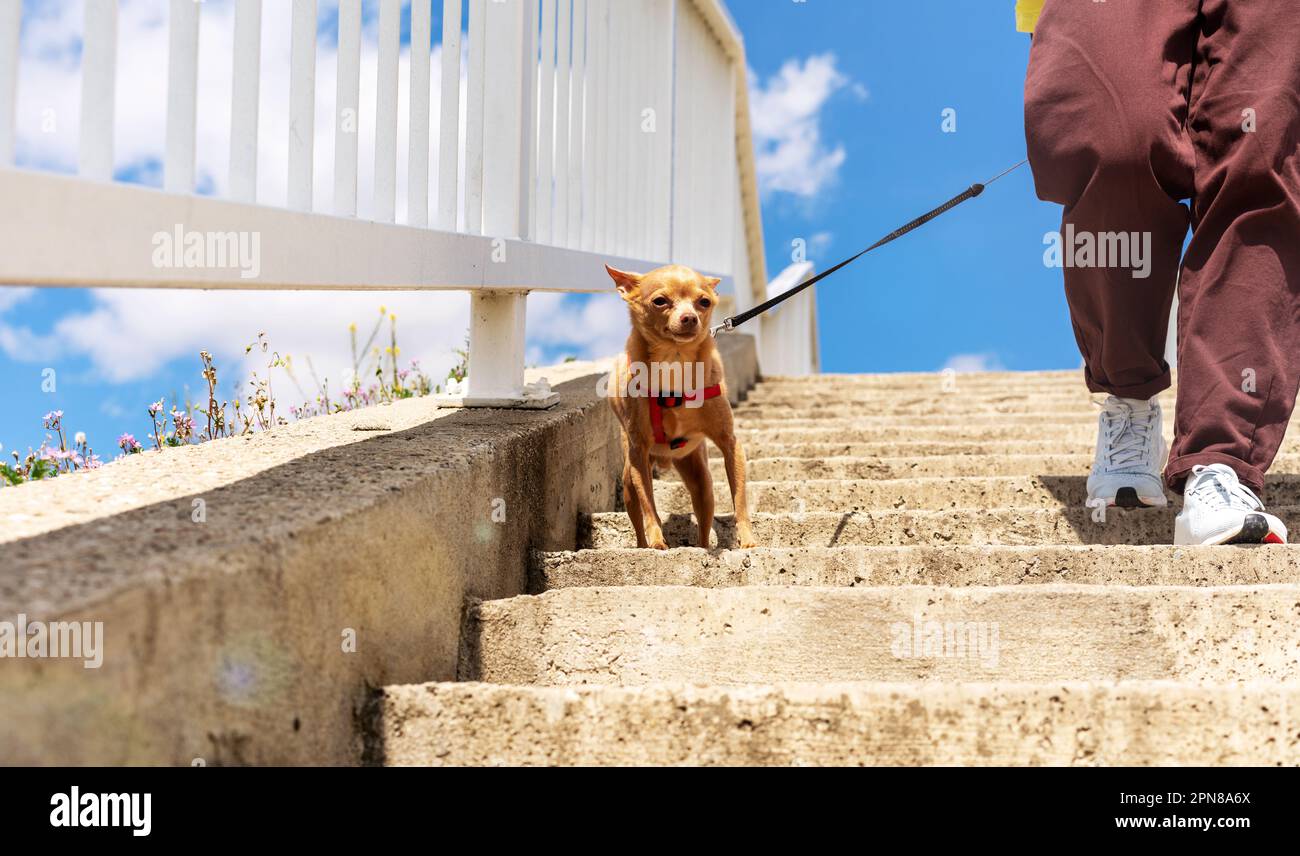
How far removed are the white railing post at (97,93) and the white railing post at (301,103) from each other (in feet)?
1.52

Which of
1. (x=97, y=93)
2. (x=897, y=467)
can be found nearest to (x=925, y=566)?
(x=897, y=467)

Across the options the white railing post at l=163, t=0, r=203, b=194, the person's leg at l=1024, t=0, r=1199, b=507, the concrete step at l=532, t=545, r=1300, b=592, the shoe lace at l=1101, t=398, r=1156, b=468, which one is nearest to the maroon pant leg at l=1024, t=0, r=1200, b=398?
the person's leg at l=1024, t=0, r=1199, b=507

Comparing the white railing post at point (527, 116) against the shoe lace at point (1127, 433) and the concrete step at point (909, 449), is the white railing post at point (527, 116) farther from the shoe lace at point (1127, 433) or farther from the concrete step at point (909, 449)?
the shoe lace at point (1127, 433)

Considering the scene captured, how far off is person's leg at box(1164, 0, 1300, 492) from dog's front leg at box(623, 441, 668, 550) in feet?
3.61

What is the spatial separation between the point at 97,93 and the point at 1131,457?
2.28m

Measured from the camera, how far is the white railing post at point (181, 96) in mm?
1764

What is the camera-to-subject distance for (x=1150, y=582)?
2.28 metres

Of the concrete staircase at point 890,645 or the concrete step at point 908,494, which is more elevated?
the concrete step at point 908,494

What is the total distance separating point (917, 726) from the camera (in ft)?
4.61

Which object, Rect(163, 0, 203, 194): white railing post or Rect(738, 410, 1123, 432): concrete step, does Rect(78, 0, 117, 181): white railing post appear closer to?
Rect(163, 0, 203, 194): white railing post

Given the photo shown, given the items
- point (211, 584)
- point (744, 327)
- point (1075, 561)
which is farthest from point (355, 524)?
point (744, 327)

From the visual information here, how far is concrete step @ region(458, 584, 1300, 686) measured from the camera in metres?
1.88

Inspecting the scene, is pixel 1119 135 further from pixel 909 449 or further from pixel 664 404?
pixel 909 449

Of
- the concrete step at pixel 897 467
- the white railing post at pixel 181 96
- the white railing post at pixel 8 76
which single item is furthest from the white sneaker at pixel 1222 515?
the white railing post at pixel 8 76
